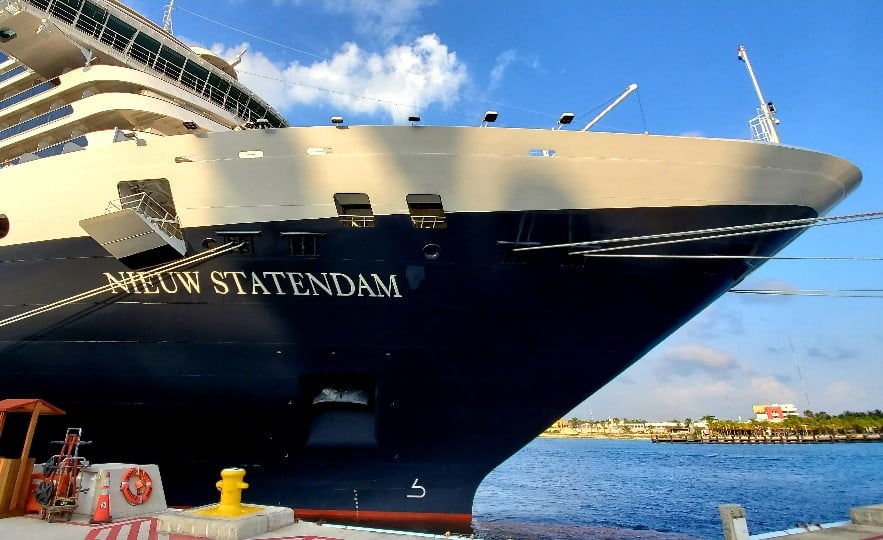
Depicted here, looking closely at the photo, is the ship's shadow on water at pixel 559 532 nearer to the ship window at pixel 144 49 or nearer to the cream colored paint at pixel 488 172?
the cream colored paint at pixel 488 172

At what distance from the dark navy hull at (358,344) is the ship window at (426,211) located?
148 millimetres

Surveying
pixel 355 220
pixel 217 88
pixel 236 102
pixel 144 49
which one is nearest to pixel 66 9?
pixel 144 49

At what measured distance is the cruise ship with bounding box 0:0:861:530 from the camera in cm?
911

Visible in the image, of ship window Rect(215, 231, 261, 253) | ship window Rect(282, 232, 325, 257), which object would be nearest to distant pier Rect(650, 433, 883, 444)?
ship window Rect(282, 232, 325, 257)

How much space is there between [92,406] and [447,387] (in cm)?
669

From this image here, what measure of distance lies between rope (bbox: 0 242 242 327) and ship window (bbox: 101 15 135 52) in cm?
842

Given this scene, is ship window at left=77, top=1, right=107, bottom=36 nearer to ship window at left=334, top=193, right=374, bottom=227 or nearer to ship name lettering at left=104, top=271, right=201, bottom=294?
ship name lettering at left=104, top=271, right=201, bottom=294

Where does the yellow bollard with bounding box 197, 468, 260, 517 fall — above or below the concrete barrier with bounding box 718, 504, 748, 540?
above

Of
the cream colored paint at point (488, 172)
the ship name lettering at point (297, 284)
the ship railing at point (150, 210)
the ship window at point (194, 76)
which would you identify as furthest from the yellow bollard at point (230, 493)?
the ship window at point (194, 76)

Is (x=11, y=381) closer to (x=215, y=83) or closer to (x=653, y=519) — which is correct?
(x=215, y=83)

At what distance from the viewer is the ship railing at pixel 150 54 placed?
1413 centimetres

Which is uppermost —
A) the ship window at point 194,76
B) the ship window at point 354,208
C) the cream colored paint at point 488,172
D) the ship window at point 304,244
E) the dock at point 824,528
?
the ship window at point 194,76

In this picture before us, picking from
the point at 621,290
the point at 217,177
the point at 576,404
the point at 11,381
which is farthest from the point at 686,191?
the point at 11,381

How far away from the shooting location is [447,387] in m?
9.73
